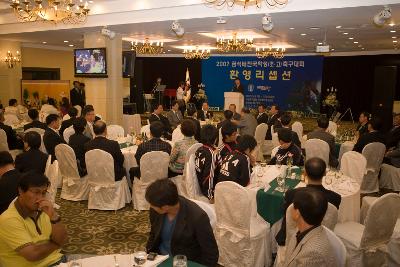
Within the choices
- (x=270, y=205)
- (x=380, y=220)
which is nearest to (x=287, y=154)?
(x=270, y=205)

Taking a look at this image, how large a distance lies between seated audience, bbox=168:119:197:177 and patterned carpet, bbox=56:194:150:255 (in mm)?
879

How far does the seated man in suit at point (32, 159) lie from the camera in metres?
4.87

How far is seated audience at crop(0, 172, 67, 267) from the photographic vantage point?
255cm

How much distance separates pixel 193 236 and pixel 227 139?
227cm

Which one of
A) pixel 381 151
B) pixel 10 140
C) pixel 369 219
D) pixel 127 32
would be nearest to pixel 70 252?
pixel 369 219

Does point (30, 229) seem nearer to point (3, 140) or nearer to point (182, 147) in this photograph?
point (182, 147)

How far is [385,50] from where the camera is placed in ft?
56.4

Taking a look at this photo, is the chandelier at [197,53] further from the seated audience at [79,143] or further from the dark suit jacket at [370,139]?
the seated audience at [79,143]

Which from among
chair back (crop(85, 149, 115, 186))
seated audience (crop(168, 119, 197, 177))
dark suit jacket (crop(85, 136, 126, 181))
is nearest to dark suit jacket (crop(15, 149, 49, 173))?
chair back (crop(85, 149, 115, 186))

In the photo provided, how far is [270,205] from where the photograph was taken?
413 cm

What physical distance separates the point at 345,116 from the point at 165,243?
60.3ft

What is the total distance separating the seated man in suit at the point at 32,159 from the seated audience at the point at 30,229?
7.48 ft

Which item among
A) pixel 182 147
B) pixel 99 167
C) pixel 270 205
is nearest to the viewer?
pixel 270 205

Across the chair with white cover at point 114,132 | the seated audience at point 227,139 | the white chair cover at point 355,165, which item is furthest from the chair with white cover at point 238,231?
the chair with white cover at point 114,132
